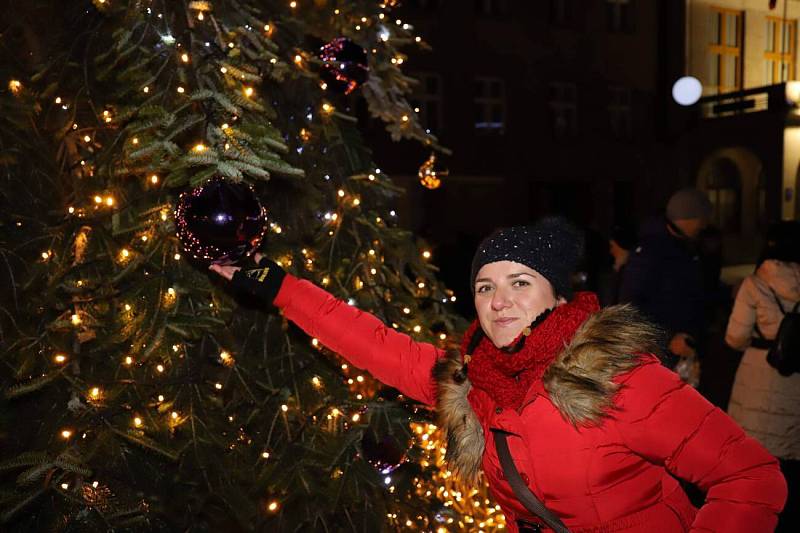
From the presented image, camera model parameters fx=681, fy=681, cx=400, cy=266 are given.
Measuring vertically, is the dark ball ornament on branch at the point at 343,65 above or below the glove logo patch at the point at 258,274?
above

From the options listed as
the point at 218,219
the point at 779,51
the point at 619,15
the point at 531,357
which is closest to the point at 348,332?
the point at 218,219

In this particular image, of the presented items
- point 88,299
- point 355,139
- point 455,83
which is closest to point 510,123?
point 455,83

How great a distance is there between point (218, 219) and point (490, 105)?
19683 mm

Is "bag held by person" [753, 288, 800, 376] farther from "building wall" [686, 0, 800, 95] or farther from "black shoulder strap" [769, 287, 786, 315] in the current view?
"building wall" [686, 0, 800, 95]

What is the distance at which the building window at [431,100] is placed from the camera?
19.6m

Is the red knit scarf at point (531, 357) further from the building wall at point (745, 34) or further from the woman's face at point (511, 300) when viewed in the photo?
the building wall at point (745, 34)

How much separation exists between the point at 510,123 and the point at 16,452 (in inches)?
780

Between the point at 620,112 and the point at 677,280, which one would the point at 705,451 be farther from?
the point at 620,112

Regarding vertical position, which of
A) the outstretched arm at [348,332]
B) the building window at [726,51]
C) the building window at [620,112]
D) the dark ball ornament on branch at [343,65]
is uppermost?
the building window at [726,51]

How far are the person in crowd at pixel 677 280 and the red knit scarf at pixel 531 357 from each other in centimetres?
306

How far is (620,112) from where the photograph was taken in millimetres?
24156

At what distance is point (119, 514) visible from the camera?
2506mm

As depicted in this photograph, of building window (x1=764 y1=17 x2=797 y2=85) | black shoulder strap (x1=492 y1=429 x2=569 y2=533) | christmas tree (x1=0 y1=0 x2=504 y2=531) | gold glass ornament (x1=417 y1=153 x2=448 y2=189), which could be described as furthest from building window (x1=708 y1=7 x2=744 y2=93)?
black shoulder strap (x1=492 y1=429 x2=569 y2=533)

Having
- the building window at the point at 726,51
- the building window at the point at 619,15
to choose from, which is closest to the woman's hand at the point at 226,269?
the building window at the point at 619,15
